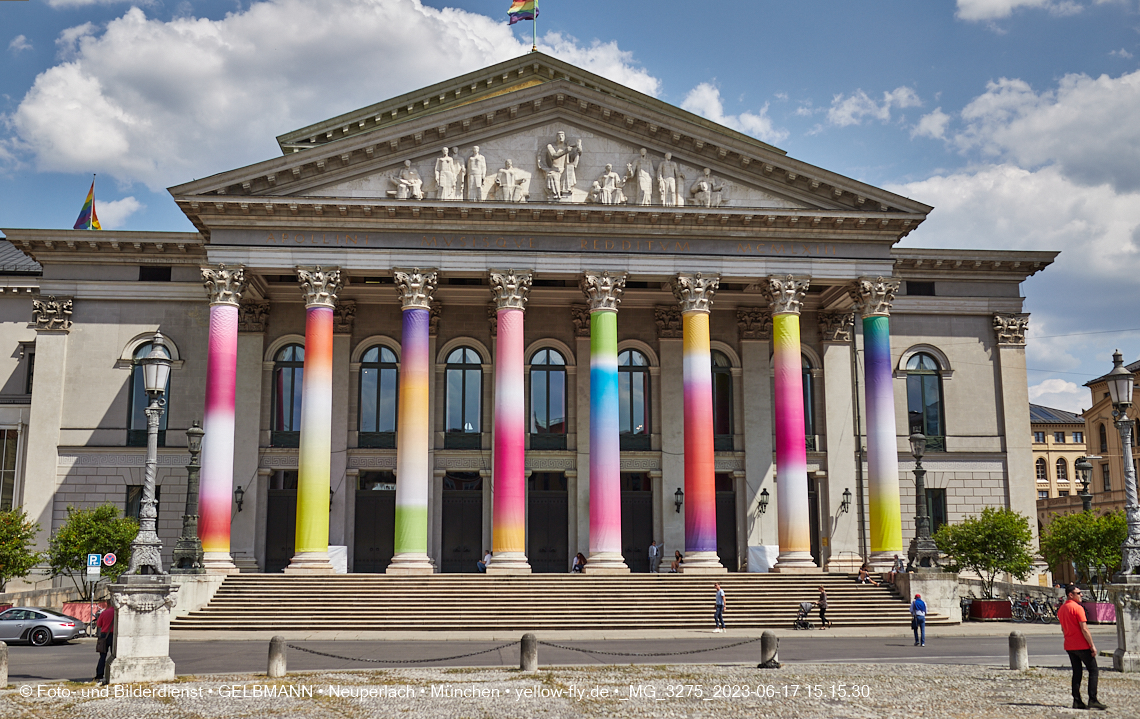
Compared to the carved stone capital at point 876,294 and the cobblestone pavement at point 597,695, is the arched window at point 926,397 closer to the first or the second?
the carved stone capital at point 876,294

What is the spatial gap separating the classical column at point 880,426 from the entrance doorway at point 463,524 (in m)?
15.6

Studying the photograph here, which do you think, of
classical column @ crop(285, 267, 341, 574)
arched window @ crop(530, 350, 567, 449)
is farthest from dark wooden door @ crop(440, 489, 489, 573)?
classical column @ crop(285, 267, 341, 574)

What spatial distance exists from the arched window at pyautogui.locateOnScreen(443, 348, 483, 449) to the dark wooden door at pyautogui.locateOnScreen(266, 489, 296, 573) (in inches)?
278

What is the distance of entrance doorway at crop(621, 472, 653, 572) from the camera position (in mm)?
42281

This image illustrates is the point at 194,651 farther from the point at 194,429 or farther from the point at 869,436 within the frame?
the point at 869,436

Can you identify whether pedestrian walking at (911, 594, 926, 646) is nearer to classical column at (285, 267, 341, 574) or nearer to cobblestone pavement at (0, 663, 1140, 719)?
cobblestone pavement at (0, 663, 1140, 719)

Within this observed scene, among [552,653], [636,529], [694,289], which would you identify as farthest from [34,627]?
[694,289]

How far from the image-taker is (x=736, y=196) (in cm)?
3803

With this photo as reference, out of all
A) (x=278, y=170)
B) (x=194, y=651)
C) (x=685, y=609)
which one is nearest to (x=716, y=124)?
(x=278, y=170)

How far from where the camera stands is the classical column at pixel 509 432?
35.1 meters

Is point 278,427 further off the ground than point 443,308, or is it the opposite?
point 443,308

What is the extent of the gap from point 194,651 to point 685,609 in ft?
48.5

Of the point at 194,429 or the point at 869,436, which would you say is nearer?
the point at 194,429

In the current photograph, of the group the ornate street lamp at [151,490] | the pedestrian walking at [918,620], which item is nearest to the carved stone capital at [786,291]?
the pedestrian walking at [918,620]
